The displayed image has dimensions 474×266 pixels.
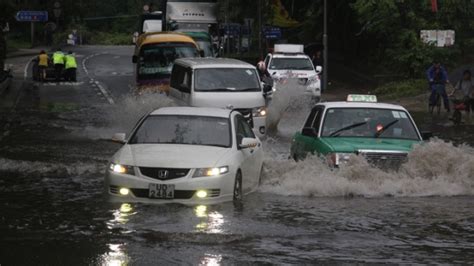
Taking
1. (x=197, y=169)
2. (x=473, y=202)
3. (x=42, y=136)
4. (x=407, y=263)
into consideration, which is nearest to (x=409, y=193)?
(x=473, y=202)

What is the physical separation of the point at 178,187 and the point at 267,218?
120cm

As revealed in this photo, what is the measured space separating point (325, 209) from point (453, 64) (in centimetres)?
2985

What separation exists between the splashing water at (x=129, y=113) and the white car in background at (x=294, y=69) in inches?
293

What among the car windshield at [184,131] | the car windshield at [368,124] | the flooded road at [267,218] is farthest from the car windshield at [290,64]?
the car windshield at [184,131]

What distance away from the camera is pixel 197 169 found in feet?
41.5

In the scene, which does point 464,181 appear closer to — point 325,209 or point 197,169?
point 325,209

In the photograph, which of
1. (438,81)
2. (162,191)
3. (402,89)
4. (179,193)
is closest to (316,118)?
A: (179,193)

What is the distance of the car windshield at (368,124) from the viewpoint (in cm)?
1535

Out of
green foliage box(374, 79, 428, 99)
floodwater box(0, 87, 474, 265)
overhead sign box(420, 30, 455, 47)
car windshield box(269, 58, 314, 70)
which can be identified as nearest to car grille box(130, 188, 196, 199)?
floodwater box(0, 87, 474, 265)

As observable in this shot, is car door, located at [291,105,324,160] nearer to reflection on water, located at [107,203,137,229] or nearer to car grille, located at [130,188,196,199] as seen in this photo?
car grille, located at [130,188,196,199]

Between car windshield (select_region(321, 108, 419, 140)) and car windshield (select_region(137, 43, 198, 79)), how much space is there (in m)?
15.3

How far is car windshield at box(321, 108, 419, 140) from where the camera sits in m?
15.4

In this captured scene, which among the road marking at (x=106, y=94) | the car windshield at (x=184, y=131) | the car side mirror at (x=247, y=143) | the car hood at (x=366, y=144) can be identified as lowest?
the road marking at (x=106, y=94)

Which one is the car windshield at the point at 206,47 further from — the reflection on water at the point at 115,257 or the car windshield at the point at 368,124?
the reflection on water at the point at 115,257
